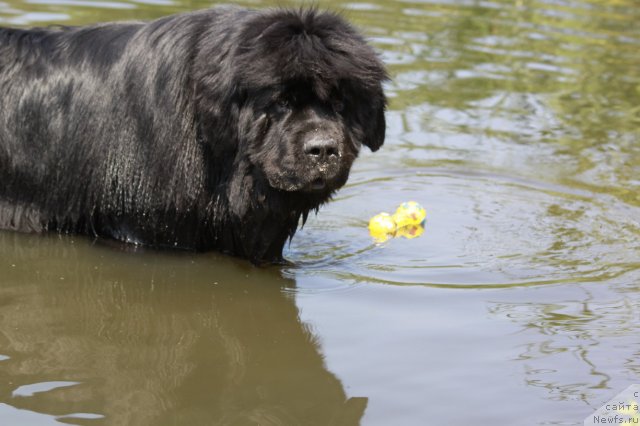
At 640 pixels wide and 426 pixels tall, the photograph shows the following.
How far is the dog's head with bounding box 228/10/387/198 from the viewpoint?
541 centimetres

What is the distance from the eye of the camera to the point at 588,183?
24.5ft

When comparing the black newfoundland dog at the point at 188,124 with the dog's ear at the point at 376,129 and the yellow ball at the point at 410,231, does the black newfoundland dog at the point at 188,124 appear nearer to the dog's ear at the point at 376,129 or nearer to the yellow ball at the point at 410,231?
Result: the dog's ear at the point at 376,129

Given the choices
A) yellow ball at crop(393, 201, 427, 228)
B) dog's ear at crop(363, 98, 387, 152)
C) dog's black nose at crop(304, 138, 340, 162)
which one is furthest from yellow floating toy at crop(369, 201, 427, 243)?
dog's black nose at crop(304, 138, 340, 162)

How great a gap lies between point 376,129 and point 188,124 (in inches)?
41.8

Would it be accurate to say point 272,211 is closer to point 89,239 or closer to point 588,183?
point 89,239

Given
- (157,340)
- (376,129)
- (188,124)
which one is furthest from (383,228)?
(157,340)

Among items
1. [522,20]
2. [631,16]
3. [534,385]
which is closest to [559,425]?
[534,385]

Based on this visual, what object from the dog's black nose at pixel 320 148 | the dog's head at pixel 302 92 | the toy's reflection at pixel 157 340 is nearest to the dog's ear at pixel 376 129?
the dog's head at pixel 302 92

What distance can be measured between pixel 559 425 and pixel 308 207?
2.18 m

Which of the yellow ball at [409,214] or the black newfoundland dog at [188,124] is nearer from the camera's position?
the black newfoundland dog at [188,124]

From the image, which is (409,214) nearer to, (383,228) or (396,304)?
(383,228)

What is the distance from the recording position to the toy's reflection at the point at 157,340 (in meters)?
4.25

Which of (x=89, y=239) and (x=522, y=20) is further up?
(x=522, y=20)

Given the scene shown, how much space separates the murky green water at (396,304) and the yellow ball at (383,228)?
3.5 inches
